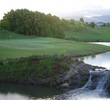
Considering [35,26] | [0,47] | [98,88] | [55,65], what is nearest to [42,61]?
[55,65]

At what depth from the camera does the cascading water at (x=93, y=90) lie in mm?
47356

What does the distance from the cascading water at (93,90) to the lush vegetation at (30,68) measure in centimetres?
456

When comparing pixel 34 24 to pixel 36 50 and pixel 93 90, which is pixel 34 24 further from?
pixel 93 90

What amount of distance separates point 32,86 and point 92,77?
29.3ft

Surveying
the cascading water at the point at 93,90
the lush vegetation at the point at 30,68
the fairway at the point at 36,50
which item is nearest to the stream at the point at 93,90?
the cascading water at the point at 93,90

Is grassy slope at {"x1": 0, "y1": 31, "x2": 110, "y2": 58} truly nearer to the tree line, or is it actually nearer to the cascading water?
the cascading water

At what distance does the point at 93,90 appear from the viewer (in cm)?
5253

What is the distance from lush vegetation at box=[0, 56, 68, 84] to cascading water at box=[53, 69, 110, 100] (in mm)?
4558

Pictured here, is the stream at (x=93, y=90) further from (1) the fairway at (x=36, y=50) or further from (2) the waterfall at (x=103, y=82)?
(1) the fairway at (x=36, y=50)

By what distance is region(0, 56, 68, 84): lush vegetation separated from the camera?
56594 millimetres

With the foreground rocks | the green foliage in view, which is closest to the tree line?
the green foliage

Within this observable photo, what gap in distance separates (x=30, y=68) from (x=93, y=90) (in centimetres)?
1113

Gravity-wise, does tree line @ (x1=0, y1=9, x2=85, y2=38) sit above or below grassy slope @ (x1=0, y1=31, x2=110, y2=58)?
above

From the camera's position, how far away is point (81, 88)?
175 ft
